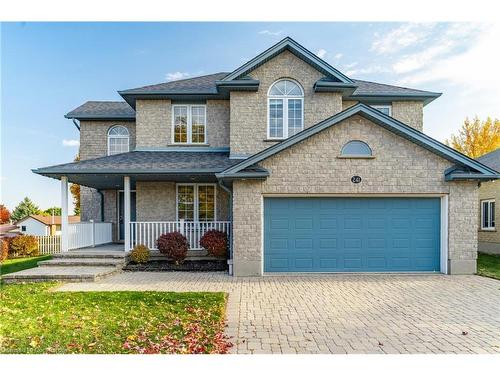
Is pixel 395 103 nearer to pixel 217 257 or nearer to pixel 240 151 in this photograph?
pixel 240 151

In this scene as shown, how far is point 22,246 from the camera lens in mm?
16578

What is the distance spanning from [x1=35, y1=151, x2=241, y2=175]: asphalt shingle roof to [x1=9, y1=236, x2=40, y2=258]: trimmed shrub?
7022 millimetres

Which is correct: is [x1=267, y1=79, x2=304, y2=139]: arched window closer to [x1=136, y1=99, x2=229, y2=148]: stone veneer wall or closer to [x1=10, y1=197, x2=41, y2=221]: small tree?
[x1=136, y1=99, x2=229, y2=148]: stone veneer wall

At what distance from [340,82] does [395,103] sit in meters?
3.54

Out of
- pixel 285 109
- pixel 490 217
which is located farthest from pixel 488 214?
pixel 285 109

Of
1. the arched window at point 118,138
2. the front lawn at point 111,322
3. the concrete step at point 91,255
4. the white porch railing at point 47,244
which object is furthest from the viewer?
the white porch railing at point 47,244

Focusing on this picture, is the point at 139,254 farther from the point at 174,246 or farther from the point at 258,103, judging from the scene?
the point at 258,103

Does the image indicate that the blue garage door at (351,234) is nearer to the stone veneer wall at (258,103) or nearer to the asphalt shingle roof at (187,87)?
the stone veneer wall at (258,103)

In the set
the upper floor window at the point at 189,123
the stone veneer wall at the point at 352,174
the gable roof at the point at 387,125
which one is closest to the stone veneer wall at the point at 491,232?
the stone veneer wall at the point at 352,174

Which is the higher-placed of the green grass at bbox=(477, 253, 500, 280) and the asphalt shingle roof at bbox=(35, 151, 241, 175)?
the asphalt shingle roof at bbox=(35, 151, 241, 175)

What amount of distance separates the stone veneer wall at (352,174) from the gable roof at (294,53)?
11.9 ft

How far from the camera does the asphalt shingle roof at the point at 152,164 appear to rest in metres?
11.8

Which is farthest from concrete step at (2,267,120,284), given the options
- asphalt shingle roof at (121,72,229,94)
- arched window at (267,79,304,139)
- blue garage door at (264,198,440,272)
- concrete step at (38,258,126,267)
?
arched window at (267,79,304,139)

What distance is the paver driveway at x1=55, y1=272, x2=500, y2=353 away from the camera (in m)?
5.25
